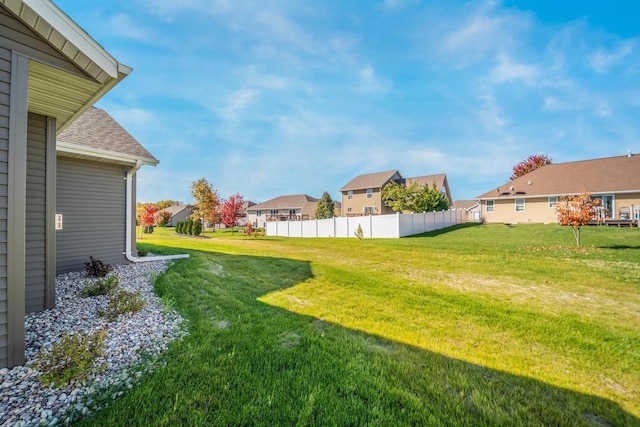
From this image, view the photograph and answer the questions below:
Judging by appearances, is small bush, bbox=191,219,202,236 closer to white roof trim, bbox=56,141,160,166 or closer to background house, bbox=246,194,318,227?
white roof trim, bbox=56,141,160,166

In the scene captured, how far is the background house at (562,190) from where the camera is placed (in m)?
19.7

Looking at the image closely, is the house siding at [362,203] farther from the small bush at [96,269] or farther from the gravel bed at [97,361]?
the gravel bed at [97,361]

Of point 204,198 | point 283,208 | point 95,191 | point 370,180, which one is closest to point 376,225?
point 95,191

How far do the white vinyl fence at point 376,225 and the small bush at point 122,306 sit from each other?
15984 mm

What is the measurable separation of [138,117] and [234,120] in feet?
25.8

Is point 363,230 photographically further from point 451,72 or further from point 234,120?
point 234,120

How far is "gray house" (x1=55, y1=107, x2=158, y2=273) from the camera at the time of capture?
255 inches

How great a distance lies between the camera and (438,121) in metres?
27.0

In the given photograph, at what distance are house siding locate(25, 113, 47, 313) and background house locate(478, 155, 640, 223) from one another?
2764 centimetres

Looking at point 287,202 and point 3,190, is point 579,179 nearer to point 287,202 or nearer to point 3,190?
point 3,190

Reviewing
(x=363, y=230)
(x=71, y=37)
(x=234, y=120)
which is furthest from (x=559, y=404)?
(x=234, y=120)

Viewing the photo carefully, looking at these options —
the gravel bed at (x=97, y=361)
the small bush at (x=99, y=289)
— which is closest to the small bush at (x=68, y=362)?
the gravel bed at (x=97, y=361)

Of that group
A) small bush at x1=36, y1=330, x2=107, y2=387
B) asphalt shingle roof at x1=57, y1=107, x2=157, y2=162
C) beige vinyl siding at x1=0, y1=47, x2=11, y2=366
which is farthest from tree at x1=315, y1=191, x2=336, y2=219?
beige vinyl siding at x1=0, y1=47, x2=11, y2=366

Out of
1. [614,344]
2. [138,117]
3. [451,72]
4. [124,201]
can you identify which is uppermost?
[451,72]
